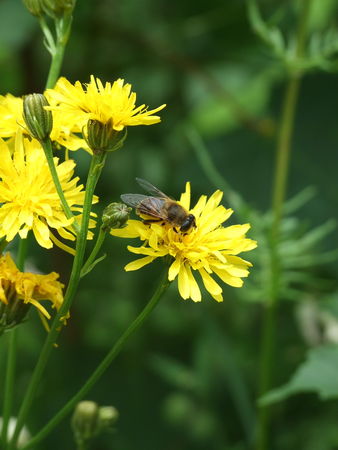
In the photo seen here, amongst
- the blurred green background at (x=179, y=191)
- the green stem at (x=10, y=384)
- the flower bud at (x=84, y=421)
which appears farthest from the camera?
the blurred green background at (x=179, y=191)

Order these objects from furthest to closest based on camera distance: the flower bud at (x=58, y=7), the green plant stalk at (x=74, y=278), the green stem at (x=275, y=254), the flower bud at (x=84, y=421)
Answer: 1. the green stem at (x=275, y=254)
2. the flower bud at (x=84, y=421)
3. the flower bud at (x=58, y=7)
4. the green plant stalk at (x=74, y=278)

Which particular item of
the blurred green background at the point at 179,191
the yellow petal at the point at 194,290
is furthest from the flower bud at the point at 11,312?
the blurred green background at the point at 179,191

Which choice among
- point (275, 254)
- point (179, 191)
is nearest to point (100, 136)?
point (275, 254)

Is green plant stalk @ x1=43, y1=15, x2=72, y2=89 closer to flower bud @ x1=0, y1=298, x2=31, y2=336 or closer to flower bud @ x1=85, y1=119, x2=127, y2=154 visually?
flower bud @ x1=85, y1=119, x2=127, y2=154

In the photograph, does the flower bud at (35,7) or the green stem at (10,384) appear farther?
the flower bud at (35,7)

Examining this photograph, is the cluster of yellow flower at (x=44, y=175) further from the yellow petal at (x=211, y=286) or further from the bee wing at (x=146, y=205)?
the yellow petal at (x=211, y=286)

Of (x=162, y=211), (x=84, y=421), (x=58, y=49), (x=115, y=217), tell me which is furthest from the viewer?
(x=84, y=421)

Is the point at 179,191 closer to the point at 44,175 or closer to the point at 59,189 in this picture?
the point at 44,175
